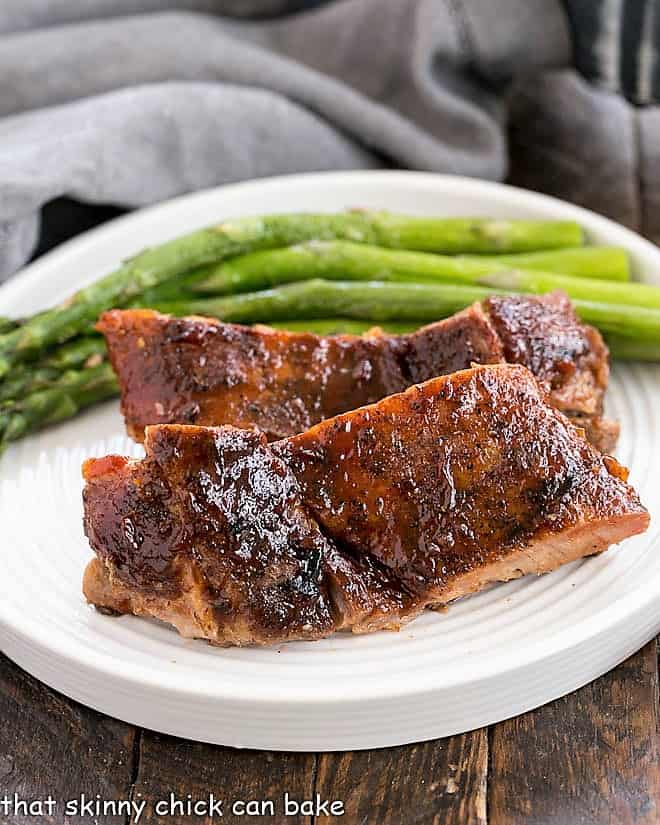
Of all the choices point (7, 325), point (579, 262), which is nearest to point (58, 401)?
point (7, 325)

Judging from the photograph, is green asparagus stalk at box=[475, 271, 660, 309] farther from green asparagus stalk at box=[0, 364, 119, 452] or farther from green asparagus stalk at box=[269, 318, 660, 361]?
green asparagus stalk at box=[0, 364, 119, 452]

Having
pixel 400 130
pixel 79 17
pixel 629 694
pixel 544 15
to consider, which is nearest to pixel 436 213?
pixel 400 130

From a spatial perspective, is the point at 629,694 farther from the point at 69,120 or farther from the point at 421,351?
the point at 69,120

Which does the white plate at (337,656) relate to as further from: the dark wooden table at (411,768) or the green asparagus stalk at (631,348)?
the green asparagus stalk at (631,348)

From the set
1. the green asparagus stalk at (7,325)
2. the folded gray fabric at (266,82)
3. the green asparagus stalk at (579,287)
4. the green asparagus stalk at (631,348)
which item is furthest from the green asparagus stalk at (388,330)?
the folded gray fabric at (266,82)

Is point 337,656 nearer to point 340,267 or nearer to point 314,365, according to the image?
point 314,365
